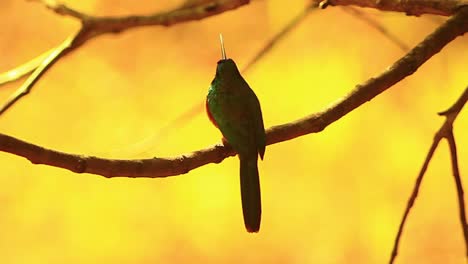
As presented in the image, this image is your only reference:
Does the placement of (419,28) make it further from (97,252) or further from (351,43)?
(97,252)

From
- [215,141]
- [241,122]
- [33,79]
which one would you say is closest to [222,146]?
[241,122]

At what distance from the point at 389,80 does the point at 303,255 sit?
1.06m

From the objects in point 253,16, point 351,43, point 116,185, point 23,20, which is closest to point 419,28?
point 351,43

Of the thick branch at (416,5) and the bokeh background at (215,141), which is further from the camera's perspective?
the bokeh background at (215,141)

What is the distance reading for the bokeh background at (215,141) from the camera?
1.79 metres

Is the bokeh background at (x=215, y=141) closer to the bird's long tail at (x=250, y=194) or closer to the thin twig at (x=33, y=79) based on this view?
the thin twig at (x=33, y=79)

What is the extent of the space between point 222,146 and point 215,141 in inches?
43.5

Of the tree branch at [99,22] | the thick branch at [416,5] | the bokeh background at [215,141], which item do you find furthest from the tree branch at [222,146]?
the bokeh background at [215,141]

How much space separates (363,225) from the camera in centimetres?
180

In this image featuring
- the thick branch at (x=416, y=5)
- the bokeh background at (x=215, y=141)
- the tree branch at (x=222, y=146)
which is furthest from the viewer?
the bokeh background at (x=215, y=141)

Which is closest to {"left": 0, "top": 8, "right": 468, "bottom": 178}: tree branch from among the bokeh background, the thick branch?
the thick branch

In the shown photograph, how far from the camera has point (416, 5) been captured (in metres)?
0.89

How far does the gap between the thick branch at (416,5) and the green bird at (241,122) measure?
269 mm

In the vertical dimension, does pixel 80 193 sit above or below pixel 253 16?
below
